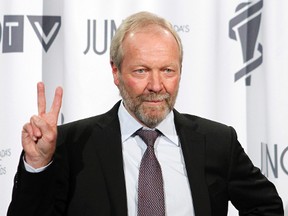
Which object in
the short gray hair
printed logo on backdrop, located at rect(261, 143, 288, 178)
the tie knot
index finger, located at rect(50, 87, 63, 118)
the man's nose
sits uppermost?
the short gray hair

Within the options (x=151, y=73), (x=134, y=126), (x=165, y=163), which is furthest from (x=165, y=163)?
(x=151, y=73)

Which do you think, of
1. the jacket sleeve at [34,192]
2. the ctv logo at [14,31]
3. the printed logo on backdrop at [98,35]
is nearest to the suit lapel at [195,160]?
the jacket sleeve at [34,192]

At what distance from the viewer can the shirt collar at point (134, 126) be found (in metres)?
1.59

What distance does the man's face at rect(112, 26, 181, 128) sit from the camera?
1.53 m

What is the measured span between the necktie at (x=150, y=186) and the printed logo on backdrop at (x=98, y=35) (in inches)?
30.7

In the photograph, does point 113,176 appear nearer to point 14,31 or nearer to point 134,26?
point 134,26

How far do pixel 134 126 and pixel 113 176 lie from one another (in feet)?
0.55

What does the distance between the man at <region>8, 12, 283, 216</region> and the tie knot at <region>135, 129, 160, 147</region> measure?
1cm

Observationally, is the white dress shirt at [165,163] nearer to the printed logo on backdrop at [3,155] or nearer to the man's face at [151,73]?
the man's face at [151,73]

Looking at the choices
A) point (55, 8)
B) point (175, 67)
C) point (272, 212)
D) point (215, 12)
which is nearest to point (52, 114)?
point (175, 67)

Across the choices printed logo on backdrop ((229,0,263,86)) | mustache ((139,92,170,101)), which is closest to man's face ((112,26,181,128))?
mustache ((139,92,170,101))

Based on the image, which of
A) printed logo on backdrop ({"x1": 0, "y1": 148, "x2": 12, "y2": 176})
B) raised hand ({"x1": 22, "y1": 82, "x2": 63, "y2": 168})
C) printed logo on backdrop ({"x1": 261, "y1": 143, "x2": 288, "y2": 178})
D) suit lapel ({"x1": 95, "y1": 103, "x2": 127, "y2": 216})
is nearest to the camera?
raised hand ({"x1": 22, "y1": 82, "x2": 63, "y2": 168})

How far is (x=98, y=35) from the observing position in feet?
7.42

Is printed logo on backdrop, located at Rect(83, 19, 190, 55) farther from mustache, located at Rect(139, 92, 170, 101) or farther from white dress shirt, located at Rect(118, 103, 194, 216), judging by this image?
mustache, located at Rect(139, 92, 170, 101)
